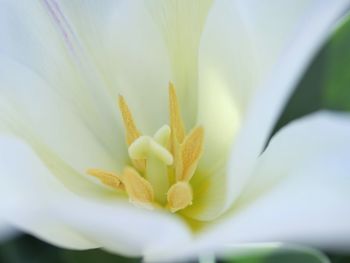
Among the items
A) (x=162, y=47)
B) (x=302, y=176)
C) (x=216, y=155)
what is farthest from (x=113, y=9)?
(x=302, y=176)

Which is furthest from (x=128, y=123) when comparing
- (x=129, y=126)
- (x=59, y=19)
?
(x=59, y=19)

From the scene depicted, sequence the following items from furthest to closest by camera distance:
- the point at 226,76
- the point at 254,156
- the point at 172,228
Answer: the point at 226,76
the point at 254,156
the point at 172,228

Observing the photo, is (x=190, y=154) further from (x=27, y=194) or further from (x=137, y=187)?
(x=27, y=194)

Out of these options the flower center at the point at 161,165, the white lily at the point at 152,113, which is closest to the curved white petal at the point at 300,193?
the white lily at the point at 152,113

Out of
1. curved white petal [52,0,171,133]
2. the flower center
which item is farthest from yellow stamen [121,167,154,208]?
curved white petal [52,0,171,133]

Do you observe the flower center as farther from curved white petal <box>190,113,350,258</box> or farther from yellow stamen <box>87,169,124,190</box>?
curved white petal <box>190,113,350,258</box>

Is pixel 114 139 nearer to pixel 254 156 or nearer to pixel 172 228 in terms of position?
pixel 254 156

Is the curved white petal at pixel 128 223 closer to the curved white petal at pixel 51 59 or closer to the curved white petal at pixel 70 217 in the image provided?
the curved white petal at pixel 70 217
